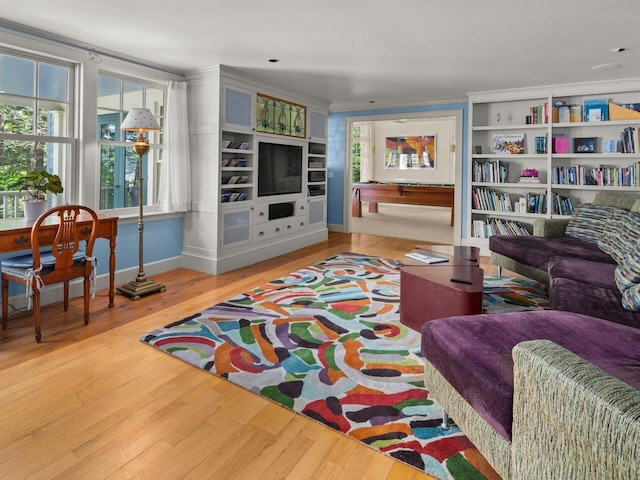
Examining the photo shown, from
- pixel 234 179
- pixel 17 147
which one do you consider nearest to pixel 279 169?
pixel 234 179

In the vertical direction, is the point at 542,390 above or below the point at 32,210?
below

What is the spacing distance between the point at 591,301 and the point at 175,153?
3.96 metres

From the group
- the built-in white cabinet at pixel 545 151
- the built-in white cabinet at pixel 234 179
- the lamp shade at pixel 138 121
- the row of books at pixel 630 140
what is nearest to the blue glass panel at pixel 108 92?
the lamp shade at pixel 138 121

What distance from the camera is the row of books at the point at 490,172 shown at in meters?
5.82

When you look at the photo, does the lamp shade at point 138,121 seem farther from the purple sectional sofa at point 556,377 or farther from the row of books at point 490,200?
the row of books at point 490,200

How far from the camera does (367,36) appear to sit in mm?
3441

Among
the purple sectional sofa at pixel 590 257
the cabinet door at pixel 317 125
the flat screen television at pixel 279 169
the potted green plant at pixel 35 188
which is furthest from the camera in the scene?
the cabinet door at pixel 317 125

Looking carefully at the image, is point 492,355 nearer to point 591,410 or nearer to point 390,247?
point 591,410

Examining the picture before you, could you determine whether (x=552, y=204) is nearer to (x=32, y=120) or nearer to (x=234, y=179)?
(x=234, y=179)

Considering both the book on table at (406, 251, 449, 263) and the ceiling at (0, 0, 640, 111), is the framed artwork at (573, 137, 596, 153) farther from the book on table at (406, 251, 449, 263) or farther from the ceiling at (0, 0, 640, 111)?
the book on table at (406, 251, 449, 263)

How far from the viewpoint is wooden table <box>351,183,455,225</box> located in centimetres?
920

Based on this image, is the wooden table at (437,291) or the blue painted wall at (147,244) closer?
the wooden table at (437,291)

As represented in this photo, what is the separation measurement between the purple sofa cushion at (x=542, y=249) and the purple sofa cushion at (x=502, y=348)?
188cm

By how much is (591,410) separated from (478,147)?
18.6ft
